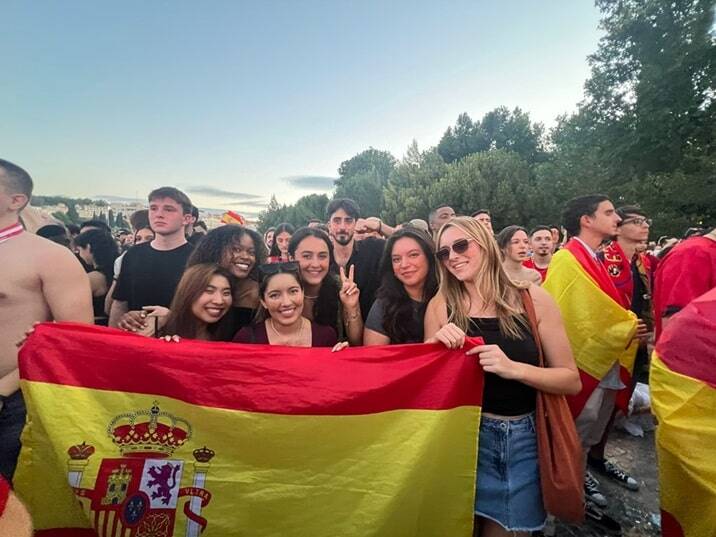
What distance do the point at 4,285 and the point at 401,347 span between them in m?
2.47

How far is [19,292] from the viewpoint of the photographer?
2514 millimetres

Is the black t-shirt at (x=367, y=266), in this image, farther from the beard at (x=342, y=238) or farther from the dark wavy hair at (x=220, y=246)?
the dark wavy hair at (x=220, y=246)

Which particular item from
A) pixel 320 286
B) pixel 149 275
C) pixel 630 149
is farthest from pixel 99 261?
pixel 630 149

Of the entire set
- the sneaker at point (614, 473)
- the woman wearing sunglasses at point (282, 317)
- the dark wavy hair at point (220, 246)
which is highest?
the dark wavy hair at point (220, 246)

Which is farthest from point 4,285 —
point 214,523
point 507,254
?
point 507,254

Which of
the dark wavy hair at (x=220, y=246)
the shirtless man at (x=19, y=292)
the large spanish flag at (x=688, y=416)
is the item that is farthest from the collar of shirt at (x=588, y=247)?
the shirtless man at (x=19, y=292)

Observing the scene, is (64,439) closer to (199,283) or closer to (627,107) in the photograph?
(199,283)

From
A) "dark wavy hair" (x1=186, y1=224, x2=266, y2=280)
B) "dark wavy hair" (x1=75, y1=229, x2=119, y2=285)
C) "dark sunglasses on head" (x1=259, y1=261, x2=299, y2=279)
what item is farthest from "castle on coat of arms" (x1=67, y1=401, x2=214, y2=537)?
"dark wavy hair" (x1=75, y1=229, x2=119, y2=285)

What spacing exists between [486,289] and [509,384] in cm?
53

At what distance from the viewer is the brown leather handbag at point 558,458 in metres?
2.04

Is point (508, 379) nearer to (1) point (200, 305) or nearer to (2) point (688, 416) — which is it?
(2) point (688, 416)

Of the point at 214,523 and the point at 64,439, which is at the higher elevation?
the point at 64,439

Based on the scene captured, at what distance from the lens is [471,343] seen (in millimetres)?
2162

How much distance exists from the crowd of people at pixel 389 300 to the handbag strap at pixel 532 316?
0.01 m
